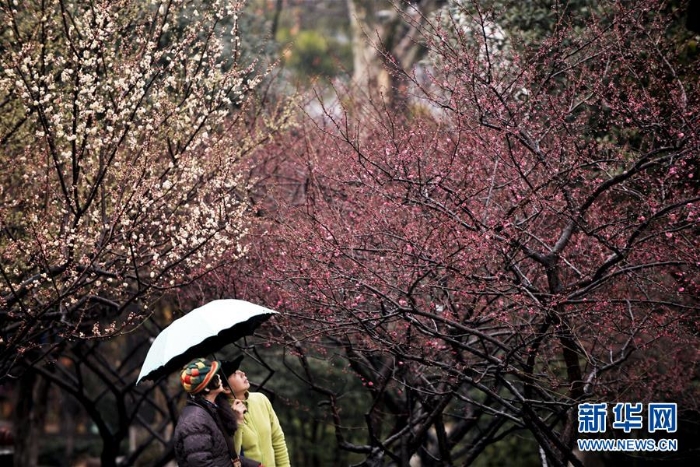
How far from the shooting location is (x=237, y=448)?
526 cm

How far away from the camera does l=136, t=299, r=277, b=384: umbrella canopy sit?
17.7ft

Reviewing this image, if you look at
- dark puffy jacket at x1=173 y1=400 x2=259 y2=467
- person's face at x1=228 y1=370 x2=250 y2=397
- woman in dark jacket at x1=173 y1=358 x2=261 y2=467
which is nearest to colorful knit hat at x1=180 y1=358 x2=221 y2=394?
woman in dark jacket at x1=173 y1=358 x2=261 y2=467

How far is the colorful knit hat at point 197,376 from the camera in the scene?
16.6 ft

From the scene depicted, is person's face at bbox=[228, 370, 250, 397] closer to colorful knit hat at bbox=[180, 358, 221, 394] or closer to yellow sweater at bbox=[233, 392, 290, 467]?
yellow sweater at bbox=[233, 392, 290, 467]

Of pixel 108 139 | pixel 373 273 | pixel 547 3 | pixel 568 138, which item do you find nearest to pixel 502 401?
pixel 373 273

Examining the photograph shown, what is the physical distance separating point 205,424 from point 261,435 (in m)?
0.53

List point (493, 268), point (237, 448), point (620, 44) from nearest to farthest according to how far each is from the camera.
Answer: point (237, 448) → point (620, 44) → point (493, 268)

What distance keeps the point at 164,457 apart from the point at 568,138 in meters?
6.32

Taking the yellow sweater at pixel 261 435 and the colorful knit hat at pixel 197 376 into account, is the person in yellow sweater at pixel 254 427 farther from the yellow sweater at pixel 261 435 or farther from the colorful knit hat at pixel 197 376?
the colorful knit hat at pixel 197 376

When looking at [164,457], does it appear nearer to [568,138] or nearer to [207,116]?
[207,116]

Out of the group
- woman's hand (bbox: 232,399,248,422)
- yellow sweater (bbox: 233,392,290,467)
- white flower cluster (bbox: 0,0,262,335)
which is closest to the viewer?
woman's hand (bbox: 232,399,248,422)

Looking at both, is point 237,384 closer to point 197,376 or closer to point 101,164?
point 197,376

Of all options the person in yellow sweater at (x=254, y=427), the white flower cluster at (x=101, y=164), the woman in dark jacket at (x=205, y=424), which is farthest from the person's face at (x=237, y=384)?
the white flower cluster at (x=101, y=164)

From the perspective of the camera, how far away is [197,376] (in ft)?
16.6
